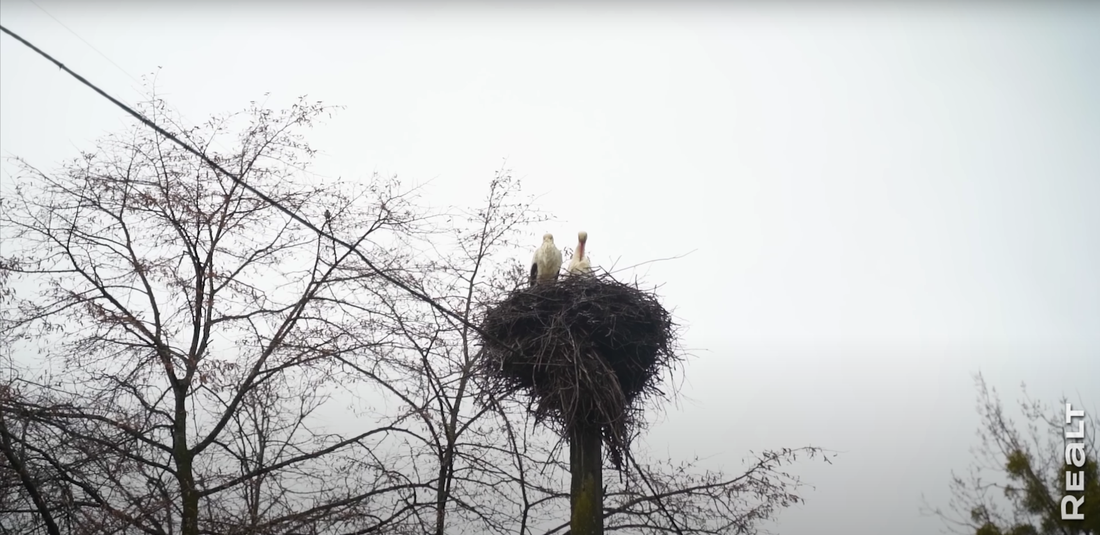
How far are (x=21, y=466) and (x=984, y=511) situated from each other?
1123 cm

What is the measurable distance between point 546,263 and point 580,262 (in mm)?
431

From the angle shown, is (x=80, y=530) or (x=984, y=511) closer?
(x=80, y=530)

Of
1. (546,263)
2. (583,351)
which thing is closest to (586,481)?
(583,351)

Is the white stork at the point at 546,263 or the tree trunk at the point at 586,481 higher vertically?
the white stork at the point at 546,263

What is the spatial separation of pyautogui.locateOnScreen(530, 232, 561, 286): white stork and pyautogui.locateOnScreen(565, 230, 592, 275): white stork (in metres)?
0.21

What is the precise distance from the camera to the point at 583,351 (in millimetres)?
6391

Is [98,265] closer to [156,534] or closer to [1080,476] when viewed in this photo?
[156,534]

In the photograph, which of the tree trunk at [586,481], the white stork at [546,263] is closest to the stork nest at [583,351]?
the tree trunk at [586,481]

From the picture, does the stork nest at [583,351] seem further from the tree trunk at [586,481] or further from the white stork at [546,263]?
the white stork at [546,263]

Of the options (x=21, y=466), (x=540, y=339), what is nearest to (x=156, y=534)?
(x=21, y=466)

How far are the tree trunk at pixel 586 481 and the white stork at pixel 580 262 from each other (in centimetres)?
144

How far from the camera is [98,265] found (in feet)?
26.0

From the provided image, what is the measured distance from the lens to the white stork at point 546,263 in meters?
7.63

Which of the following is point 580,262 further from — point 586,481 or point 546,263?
point 586,481
